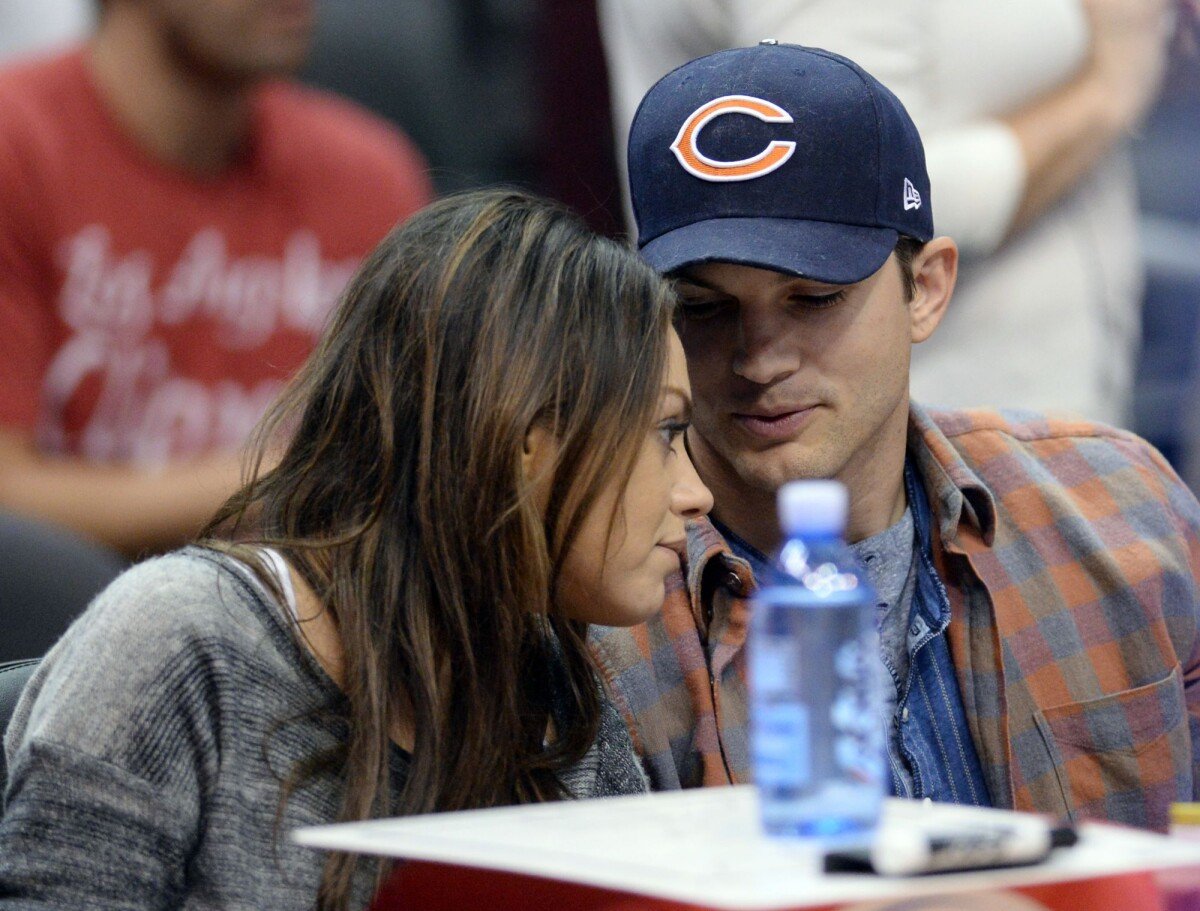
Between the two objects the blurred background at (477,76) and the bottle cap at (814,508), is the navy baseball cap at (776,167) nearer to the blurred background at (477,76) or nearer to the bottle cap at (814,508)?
the bottle cap at (814,508)

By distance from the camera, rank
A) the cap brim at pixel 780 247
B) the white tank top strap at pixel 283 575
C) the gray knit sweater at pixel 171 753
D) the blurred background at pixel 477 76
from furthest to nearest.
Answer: the blurred background at pixel 477 76
the cap brim at pixel 780 247
the white tank top strap at pixel 283 575
the gray knit sweater at pixel 171 753

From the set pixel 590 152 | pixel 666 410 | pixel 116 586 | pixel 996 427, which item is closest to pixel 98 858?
pixel 116 586

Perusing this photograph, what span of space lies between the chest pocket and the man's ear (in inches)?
19.0

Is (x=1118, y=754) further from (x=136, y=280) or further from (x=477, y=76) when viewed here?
(x=477, y=76)

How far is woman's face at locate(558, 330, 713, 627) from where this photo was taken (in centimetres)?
163

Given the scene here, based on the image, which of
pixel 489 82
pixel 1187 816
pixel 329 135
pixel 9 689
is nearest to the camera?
pixel 1187 816

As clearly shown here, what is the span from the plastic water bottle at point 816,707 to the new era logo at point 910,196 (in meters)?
0.87

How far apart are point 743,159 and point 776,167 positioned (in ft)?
0.12

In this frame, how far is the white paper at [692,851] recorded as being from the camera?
1.00 m

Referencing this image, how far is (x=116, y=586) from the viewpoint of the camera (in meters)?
1.51

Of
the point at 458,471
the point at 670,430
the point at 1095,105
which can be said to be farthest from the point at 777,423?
the point at 1095,105

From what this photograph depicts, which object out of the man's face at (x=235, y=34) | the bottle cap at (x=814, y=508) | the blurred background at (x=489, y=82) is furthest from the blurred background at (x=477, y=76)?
the bottle cap at (x=814, y=508)

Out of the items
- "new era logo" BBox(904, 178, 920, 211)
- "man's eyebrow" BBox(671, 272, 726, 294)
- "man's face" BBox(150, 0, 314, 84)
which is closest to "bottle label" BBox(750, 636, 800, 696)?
"man's eyebrow" BBox(671, 272, 726, 294)

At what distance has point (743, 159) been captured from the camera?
1896 millimetres
